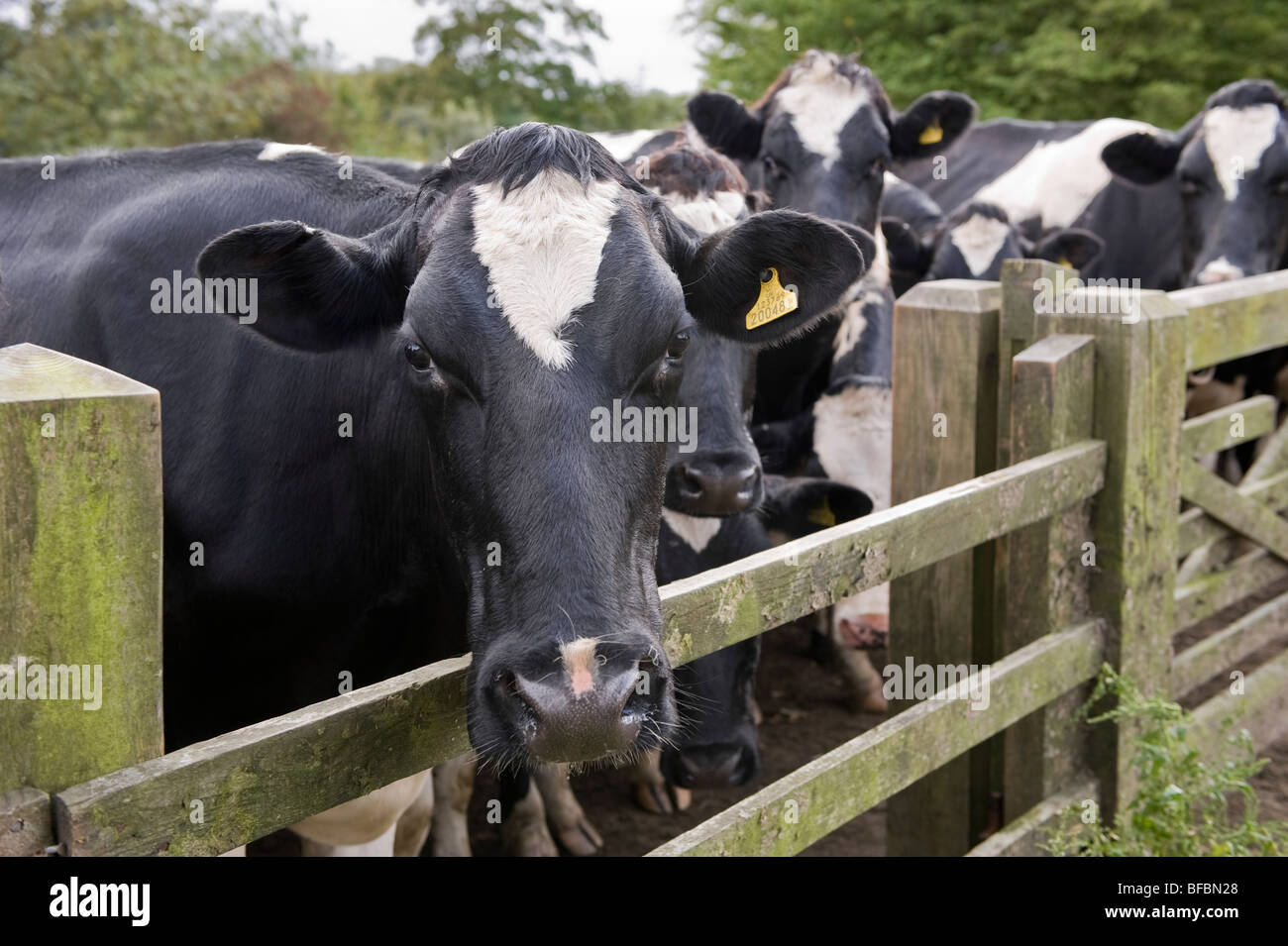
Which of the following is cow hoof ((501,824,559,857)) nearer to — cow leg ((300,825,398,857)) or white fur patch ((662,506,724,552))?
cow leg ((300,825,398,857))

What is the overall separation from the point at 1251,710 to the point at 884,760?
87.7 inches

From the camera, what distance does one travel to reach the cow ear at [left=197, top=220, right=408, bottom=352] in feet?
7.55

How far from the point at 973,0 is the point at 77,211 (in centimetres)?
1261

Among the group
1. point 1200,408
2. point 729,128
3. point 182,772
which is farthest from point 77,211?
point 1200,408

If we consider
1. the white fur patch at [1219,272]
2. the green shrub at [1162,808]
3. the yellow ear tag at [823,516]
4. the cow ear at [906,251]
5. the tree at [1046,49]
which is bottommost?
the green shrub at [1162,808]

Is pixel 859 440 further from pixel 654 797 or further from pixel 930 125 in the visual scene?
pixel 930 125

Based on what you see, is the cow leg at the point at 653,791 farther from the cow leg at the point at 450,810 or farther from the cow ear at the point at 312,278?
the cow ear at the point at 312,278

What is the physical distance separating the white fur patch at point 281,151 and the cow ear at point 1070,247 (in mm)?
4713

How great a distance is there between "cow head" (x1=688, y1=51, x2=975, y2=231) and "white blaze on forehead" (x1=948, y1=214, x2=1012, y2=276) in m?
0.53

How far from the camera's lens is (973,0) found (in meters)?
13.9

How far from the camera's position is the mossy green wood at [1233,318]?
383 centimetres

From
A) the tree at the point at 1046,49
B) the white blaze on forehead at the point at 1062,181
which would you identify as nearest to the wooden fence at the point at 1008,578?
the white blaze on forehead at the point at 1062,181

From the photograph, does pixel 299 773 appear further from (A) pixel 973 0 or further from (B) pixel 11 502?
(A) pixel 973 0

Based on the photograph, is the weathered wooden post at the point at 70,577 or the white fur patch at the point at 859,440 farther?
the white fur patch at the point at 859,440
